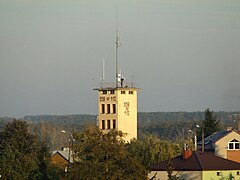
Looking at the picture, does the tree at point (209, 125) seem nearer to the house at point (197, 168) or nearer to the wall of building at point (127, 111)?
the wall of building at point (127, 111)

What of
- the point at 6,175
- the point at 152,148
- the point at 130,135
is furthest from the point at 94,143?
the point at 130,135

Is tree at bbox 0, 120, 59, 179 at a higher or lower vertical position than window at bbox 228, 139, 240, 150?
lower

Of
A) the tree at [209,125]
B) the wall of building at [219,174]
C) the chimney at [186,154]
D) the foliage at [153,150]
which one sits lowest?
the wall of building at [219,174]

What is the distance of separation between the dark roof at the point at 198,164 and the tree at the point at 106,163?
12.1 m

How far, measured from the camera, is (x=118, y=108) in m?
128

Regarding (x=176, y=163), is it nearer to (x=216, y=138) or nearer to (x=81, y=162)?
(x=81, y=162)

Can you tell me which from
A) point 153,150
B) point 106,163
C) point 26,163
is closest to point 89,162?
point 106,163

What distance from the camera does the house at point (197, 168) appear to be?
76062mm

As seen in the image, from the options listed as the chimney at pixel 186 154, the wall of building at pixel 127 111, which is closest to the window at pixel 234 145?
the chimney at pixel 186 154

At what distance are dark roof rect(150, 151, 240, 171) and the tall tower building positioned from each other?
47362 millimetres

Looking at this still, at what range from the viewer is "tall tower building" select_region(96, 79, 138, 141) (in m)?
127

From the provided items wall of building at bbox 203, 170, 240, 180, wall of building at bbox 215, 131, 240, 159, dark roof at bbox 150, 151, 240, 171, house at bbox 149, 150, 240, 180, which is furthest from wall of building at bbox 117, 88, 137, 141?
wall of building at bbox 203, 170, 240, 180

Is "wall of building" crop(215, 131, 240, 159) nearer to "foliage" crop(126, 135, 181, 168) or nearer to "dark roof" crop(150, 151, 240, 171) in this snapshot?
"foliage" crop(126, 135, 181, 168)

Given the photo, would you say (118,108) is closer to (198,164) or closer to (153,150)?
(153,150)
